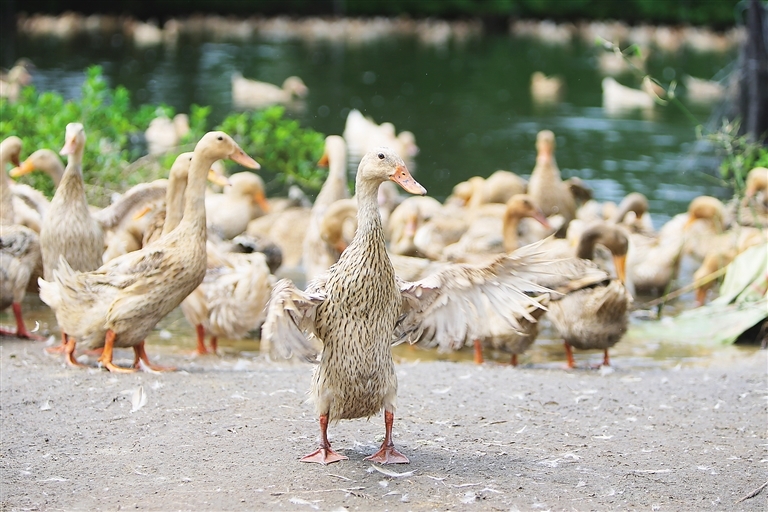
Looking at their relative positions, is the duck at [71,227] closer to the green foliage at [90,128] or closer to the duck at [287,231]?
the green foliage at [90,128]

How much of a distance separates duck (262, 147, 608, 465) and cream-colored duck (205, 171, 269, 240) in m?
5.81

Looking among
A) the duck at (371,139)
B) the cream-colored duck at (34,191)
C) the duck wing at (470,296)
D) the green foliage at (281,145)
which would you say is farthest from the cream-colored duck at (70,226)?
the duck at (371,139)

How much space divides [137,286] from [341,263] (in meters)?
2.11

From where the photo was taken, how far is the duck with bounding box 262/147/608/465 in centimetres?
477

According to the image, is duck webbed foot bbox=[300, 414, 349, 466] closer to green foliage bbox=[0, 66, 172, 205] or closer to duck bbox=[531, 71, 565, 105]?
green foliage bbox=[0, 66, 172, 205]

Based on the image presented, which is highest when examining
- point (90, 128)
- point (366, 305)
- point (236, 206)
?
point (90, 128)

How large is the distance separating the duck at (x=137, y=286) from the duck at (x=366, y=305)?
5.65 ft

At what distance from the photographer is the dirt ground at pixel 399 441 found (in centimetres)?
456

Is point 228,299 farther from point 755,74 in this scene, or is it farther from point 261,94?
point 261,94

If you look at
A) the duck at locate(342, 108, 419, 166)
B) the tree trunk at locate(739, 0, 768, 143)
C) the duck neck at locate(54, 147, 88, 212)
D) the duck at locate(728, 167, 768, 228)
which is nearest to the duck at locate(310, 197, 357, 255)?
the duck neck at locate(54, 147, 88, 212)

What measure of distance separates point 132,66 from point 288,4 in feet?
66.5

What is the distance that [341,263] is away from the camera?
190 inches

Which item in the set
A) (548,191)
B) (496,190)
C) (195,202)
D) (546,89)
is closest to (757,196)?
(548,191)

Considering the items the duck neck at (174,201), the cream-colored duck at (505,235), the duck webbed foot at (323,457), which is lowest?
the duck webbed foot at (323,457)
